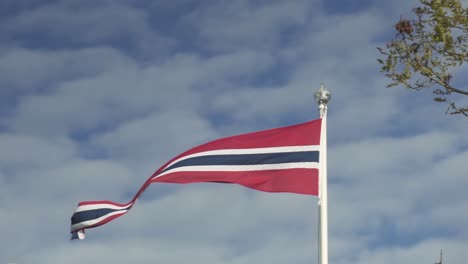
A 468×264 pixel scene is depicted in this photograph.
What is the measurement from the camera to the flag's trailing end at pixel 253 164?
18.8 m

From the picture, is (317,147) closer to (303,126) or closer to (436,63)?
(303,126)

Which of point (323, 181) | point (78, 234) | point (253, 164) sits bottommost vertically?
point (78, 234)

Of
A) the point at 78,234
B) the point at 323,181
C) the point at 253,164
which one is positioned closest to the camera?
the point at 323,181

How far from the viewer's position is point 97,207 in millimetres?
20609

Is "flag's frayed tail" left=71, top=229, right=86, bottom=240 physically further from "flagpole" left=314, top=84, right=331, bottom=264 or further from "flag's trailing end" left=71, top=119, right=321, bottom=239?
"flagpole" left=314, top=84, right=331, bottom=264

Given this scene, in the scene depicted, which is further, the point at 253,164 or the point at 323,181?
the point at 253,164

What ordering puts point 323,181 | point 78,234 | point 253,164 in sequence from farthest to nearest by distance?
point 78,234
point 253,164
point 323,181

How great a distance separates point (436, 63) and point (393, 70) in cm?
109

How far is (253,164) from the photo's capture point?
19391 millimetres

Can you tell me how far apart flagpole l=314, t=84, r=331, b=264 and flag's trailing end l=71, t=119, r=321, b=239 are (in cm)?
16

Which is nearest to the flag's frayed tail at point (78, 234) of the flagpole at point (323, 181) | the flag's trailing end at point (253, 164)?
the flag's trailing end at point (253, 164)

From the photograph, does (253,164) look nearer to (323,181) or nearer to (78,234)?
(323,181)

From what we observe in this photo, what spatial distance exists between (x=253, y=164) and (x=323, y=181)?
6.44ft

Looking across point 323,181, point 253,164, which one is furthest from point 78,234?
point 323,181
